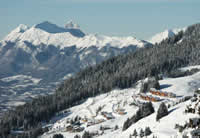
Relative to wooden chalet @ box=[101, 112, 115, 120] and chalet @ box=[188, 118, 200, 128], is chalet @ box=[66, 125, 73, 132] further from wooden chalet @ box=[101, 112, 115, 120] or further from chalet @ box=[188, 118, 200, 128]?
chalet @ box=[188, 118, 200, 128]

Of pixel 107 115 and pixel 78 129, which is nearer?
pixel 78 129

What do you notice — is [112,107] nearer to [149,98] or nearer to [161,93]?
[149,98]

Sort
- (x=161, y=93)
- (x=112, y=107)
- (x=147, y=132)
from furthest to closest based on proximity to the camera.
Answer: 1. (x=112, y=107)
2. (x=161, y=93)
3. (x=147, y=132)

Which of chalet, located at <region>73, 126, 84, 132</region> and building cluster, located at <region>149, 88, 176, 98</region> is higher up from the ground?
building cluster, located at <region>149, 88, 176, 98</region>

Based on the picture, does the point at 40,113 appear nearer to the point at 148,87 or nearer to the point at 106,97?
the point at 106,97

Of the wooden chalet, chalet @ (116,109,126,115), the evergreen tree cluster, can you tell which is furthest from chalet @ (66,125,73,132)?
the evergreen tree cluster

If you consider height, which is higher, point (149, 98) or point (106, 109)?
point (149, 98)

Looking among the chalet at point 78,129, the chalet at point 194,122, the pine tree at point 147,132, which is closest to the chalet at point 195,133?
the chalet at point 194,122

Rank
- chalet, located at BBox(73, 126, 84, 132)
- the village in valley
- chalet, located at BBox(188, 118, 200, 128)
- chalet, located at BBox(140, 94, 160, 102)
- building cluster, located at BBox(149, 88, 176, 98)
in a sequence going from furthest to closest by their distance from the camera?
1. building cluster, located at BBox(149, 88, 176, 98)
2. chalet, located at BBox(140, 94, 160, 102)
3. the village in valley
4. chalet, located at BBox(73, 126, 84, 132)
5. chalet, located at BBox(188, 118, 200, 128)

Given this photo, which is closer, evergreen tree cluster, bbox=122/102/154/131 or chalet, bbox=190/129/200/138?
chalet, bbox=190/129/200/138

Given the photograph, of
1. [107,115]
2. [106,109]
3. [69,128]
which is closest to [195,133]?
[69,128]

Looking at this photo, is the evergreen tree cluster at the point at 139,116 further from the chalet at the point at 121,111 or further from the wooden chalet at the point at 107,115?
the chalet at the point at 121,111

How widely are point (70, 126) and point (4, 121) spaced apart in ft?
173

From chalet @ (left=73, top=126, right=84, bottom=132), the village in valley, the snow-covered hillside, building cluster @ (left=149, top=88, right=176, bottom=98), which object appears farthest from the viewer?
building cluster @ (left=149, top=88, right=176, bottom=98)
